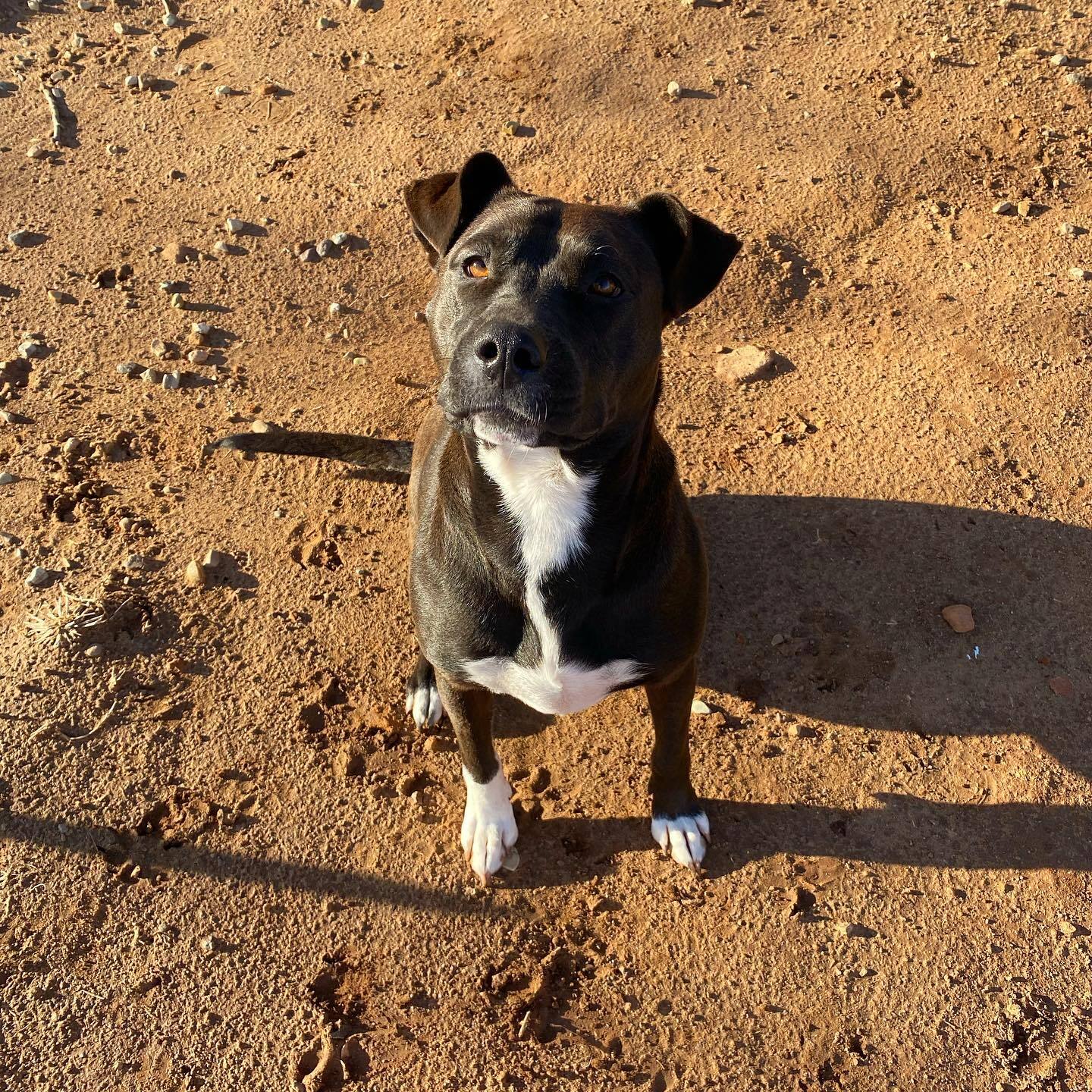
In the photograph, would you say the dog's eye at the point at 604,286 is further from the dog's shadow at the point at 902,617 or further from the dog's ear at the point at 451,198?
the dog's shadow at the point at 902,617

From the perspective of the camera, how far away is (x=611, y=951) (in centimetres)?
320

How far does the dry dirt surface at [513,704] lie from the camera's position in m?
3.12

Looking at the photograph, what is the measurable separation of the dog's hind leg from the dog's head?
148 cm

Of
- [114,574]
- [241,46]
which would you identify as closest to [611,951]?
[114,574]

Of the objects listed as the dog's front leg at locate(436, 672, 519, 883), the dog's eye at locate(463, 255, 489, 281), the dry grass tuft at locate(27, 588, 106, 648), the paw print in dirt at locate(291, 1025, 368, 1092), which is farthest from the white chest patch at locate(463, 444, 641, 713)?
the dry grass tuft at locate(27, 588, 106, 648)

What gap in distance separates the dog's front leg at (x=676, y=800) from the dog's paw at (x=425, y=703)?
94cm

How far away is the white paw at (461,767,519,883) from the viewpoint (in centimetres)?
Answer: 331

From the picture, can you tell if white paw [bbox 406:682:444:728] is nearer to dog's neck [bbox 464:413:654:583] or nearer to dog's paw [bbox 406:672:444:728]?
dog's paw [bbox 406:672:444:728]

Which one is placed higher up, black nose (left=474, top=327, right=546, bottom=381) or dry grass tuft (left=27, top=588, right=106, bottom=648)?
black nose (left=474, top=327, right=546, bottom=381)

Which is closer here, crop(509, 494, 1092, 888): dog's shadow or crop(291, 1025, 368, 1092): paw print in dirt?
crop(291, 1025, 368, 1092): paw print in dirt

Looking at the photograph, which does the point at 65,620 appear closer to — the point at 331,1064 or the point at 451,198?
the point at 331,1064

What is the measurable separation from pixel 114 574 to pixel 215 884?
1.58 metres

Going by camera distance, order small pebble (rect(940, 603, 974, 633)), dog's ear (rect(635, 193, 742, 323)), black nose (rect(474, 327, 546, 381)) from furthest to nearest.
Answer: small pebble (rect(940, 603, 974, 633)) < dog's ear (rect(635, 193, 742, 323)) < black nose (rect(474, 327, 546, 381))

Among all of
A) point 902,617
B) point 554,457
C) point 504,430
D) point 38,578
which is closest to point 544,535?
point 554,457
